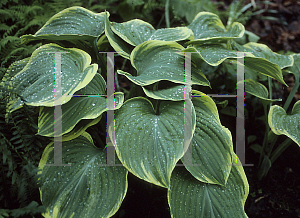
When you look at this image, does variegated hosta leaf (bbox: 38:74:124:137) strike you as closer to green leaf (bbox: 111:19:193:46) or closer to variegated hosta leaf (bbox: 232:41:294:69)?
green leaf (bbox: 111:19:193:46)

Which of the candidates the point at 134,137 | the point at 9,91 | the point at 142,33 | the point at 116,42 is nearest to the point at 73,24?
the point at 116,42

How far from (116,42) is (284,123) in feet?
3.56

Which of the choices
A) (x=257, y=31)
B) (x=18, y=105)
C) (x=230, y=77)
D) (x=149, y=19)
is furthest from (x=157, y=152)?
(x=257, y=31)

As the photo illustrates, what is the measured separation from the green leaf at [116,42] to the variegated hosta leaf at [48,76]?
6.9 inches

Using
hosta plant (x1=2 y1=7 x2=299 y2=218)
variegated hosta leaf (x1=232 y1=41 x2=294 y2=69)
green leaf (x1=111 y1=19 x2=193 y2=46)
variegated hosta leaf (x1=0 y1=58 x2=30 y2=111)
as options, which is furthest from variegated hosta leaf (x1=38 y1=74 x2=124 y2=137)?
variegated hosta leaf (x1=232 y1=41 x2=294 y2=69)

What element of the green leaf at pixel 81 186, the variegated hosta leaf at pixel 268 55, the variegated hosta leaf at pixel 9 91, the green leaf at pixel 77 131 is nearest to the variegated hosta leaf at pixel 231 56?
the variegated hosta leaf at pixel 268 55

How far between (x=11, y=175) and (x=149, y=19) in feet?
6.72

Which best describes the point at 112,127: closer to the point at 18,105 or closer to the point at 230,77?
the point at 18,105

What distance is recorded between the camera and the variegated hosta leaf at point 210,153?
1039mm

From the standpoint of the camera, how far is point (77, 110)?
3.49ft

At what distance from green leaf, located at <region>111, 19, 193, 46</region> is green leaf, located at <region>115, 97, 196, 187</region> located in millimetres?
465

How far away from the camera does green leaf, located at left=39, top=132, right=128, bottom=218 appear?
99 cm

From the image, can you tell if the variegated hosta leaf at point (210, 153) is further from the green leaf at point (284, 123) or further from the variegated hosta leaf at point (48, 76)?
the variegated hosta leaf at point (48, 76)

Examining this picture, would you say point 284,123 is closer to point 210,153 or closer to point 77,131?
point 210,153
